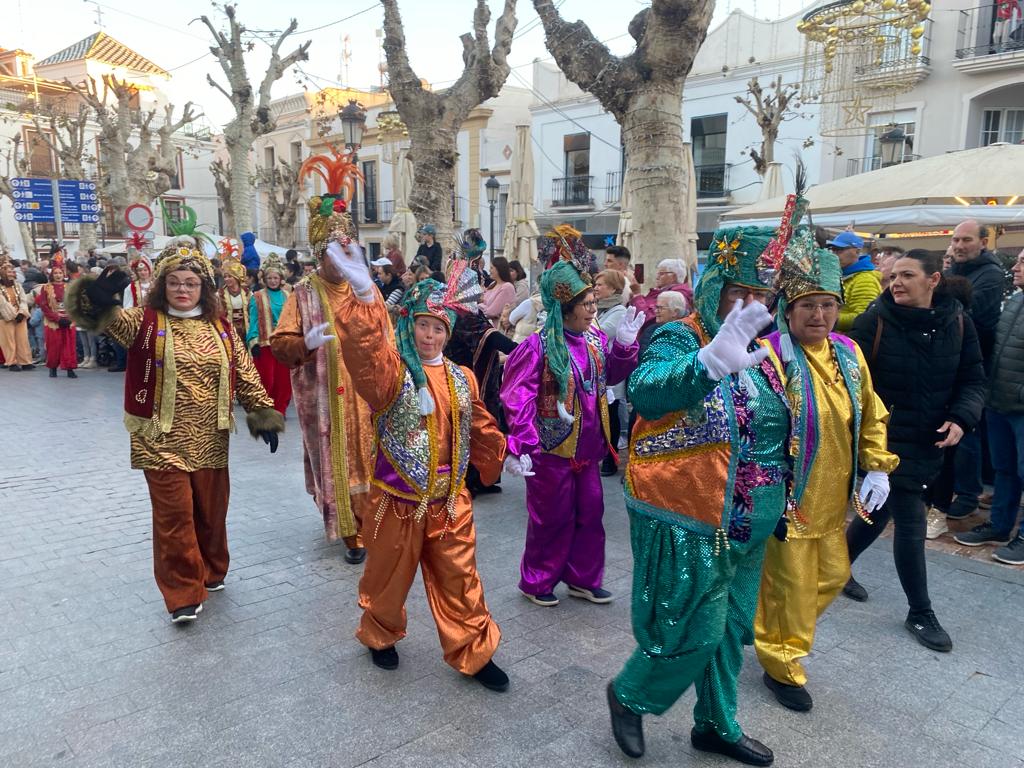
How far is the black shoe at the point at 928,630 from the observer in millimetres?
3580

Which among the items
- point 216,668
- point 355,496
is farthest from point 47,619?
point 355,496

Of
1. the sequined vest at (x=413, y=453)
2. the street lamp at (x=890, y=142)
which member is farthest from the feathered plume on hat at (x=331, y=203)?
the street lamp at (x=890, y=142)

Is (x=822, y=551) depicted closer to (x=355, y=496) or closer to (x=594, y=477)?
(x=594, y=477)

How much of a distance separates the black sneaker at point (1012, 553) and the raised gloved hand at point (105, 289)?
210 inches

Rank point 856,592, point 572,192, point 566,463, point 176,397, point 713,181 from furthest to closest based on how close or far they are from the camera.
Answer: point 572,192, point 713,181, point 856,592, point 566,463, point 176,397

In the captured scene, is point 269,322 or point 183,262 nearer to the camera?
point 183,262

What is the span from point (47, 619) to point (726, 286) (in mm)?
3759

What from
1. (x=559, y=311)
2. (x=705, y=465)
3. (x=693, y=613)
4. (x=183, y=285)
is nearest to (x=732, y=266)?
(x=705, y=465)

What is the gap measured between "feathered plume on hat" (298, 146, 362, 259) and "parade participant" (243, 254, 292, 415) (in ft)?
17.6

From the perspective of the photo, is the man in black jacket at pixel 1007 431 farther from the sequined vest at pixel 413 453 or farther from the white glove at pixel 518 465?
the sequined vest at pixel 413 453

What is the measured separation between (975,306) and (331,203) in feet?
14.8

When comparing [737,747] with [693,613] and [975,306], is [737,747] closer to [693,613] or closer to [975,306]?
[693,613]

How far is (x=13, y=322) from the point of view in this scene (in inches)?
531

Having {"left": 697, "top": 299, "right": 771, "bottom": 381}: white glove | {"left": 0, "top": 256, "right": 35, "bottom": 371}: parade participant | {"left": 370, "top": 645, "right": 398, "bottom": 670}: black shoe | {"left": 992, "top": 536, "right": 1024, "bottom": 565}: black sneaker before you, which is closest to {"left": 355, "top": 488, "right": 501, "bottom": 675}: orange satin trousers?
{"left": 370, "top": 645, "right": 398, "bottom": 670}: black shoe
